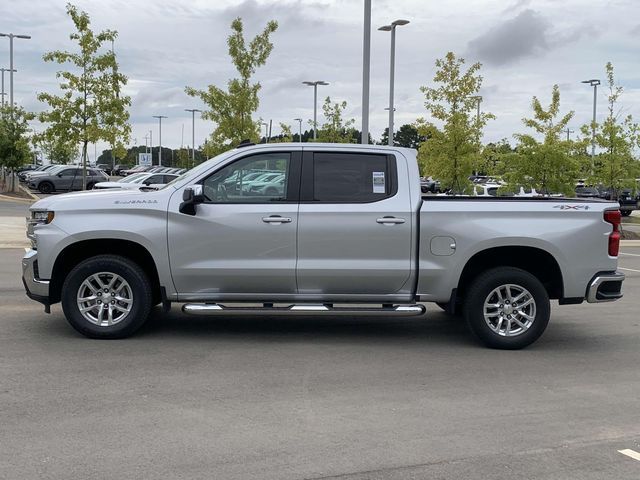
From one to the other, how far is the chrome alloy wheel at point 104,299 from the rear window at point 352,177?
6.84ft

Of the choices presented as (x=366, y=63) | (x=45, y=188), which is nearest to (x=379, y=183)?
(x=366, y=63)

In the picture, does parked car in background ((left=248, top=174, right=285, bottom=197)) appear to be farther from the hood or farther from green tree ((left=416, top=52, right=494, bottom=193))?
green tree ((left=416, top=52, right=494, bottom=193))

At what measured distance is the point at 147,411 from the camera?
5336mm

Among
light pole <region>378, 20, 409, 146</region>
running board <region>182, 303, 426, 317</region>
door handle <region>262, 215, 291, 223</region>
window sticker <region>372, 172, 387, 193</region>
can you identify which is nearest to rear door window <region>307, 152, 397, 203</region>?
window sticker <region>372, 172, 387, 193</region>

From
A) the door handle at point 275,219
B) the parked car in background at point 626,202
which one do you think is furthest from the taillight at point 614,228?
the parked car in background at point 626,202

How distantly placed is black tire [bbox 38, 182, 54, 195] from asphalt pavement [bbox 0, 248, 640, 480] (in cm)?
3427

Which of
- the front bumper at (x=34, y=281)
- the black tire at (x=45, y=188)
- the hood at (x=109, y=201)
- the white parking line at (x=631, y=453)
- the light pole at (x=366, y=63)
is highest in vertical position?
the light pole at (x=366, y=63)

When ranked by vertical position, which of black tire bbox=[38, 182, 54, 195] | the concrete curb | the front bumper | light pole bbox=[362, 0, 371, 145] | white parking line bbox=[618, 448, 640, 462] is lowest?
white parking line bbox=[618, 448, 640, 462]

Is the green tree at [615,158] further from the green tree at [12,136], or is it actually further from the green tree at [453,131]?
the green tree at [12,136]

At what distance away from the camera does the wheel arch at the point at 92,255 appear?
752cm

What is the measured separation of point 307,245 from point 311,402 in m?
2.09

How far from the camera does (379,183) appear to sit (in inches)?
298

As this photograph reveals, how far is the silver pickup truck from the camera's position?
7.37 m

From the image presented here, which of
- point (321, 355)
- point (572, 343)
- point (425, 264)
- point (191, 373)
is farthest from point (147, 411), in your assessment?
point (572, 343)
